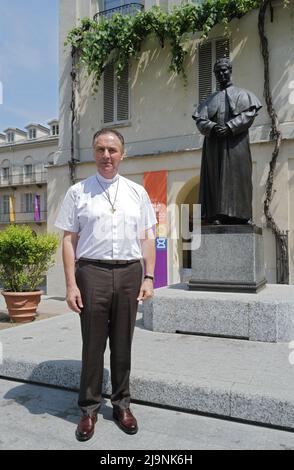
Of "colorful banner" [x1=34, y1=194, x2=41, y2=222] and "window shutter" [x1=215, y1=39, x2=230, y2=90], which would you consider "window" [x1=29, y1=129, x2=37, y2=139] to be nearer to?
"colorful banner" [x1=34, y1=194, x2=41, y2=222]

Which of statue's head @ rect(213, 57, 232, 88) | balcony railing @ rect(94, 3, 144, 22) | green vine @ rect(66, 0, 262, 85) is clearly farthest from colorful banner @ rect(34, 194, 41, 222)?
statue's head @ rect(213, 57, 232, 88)

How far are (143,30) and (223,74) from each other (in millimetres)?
6943

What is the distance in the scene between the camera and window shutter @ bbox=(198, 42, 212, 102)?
11156mm

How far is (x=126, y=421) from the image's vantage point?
2.76 metres

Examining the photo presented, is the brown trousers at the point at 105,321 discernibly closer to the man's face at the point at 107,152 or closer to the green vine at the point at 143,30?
the man's face at the point at 107,152

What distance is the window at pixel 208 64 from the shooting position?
11.0 metres

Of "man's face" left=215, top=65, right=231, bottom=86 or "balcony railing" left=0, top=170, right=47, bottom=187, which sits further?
"balcony railing" left=0, top=170, right=47, bottom=187

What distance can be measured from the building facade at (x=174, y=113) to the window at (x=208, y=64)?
1.0 inches

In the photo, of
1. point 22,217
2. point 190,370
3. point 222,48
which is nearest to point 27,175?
point 22,217

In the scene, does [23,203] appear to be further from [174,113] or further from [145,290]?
[145,290]

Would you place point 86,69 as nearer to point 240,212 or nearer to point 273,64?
point 273,64

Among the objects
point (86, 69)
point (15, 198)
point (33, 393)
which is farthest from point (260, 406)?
point (15, 198)

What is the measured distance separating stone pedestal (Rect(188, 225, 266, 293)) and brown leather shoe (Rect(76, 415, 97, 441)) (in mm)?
2838

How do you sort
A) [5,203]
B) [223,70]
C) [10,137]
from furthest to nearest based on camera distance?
[10,137] → [5,203] → [223,70]
